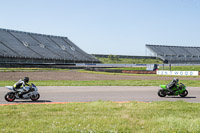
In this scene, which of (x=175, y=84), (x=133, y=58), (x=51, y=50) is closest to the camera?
(x=175, y=84)

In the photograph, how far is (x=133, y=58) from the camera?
4555 inches

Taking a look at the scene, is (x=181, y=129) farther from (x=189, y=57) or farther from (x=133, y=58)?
(x=189, y=57)

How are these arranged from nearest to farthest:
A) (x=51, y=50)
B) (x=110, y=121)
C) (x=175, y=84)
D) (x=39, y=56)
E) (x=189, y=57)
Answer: (x=110, y=121)
(x=175, y=84)
(x=39, y=56)
(x=51, y=50)
(x=189, y=57)

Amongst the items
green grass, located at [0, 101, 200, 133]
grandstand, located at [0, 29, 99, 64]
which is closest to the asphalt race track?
green grass, located at [0, 101, 200, 133]

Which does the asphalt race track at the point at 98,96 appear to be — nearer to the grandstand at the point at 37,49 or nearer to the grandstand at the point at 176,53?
the grandstand at the point at 37,49

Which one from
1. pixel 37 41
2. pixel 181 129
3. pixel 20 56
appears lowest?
pixel 181 129

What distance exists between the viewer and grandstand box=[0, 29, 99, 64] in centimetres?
7131

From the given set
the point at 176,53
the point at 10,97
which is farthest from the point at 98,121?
the point at 176,53

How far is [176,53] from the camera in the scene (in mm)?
Answer: 129000

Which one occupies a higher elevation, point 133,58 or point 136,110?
point 133,58

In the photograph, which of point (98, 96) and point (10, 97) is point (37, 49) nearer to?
point (98, 96)

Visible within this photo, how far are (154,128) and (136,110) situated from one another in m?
3.17

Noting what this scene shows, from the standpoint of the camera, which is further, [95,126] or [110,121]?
[110,121]

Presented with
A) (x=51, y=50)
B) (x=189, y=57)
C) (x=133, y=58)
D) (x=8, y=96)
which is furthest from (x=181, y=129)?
(x=189, y=57)
